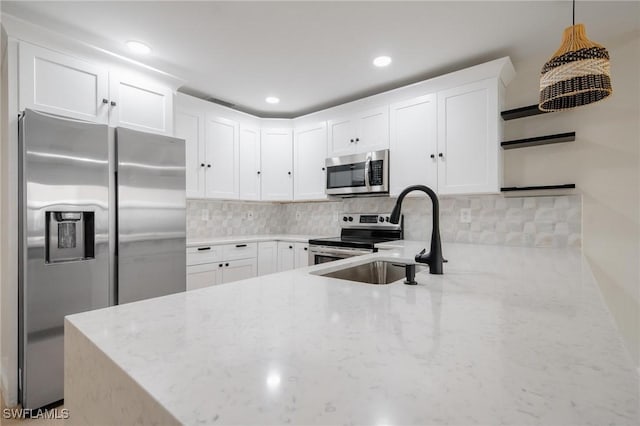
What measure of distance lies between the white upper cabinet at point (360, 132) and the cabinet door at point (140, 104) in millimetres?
1669

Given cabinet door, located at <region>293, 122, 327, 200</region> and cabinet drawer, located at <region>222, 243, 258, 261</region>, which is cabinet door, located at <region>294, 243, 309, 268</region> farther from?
cabinet door, located at <region>293, 122, 327, 200</region>

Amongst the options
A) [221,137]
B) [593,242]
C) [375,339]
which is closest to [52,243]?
[221,137]

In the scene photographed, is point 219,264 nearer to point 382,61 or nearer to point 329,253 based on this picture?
point 329,253

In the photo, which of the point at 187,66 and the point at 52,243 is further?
the point at 187,66

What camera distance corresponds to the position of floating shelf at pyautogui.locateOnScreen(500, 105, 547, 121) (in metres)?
2.33

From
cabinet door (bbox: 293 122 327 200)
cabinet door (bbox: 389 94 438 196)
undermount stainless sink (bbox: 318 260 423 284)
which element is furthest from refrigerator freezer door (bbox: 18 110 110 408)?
cabinet door (bbox: 389 94 438 196)

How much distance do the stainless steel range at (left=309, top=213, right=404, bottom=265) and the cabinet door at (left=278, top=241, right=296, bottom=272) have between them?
1.34ft

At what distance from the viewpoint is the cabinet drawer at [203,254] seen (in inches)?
111

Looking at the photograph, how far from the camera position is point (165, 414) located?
39cm

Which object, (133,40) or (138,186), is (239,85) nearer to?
(133,40)


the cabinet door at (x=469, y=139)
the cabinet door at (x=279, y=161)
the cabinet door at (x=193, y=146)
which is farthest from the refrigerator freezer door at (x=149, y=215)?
the cabinet door at (x=469, y=139)

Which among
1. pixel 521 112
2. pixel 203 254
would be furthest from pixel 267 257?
pixel 521 112

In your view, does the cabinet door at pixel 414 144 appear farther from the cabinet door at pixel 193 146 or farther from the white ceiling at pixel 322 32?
the cabinet door at pixel 193 146

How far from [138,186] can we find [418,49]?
93.3 inches
